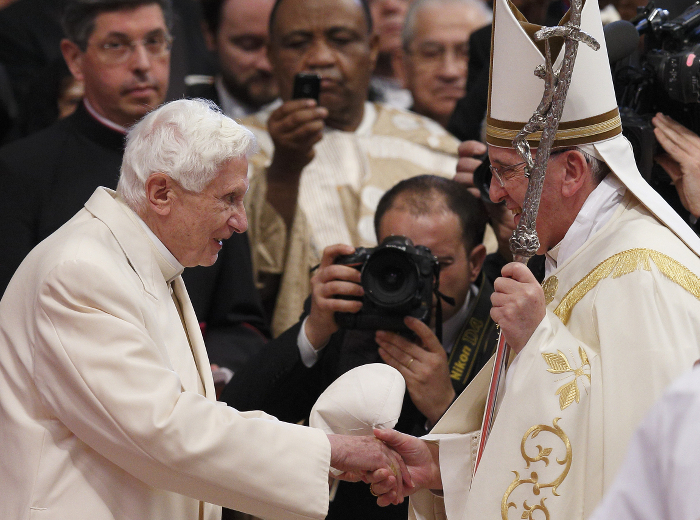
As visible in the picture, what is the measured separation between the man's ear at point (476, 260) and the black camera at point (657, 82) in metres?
0.62

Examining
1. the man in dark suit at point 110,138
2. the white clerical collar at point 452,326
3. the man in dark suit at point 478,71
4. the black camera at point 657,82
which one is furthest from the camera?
the man in dark suit at point 478,71

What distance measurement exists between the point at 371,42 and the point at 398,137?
1.61 feet

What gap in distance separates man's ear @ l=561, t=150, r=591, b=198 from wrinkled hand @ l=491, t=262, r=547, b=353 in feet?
0.83

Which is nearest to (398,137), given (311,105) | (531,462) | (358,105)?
(358,105)

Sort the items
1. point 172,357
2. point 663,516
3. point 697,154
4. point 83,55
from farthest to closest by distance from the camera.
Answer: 1. point 83,55
2. point 697,154
3. point 172,357
4. point 663,516

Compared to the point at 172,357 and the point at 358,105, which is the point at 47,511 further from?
the point at 358,105

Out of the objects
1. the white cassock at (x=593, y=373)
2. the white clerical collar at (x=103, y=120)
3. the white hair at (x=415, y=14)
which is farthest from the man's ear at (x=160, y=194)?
the white hair at (x=415, y=14)

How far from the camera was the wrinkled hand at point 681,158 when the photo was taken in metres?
3.08

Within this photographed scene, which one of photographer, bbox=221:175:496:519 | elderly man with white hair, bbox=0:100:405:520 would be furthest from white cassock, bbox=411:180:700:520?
photographer, bbox=221:175:496:519

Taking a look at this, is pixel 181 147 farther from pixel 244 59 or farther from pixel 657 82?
pixel 244 59

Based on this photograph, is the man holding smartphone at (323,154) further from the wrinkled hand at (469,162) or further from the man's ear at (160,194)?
the man's ear at (160,194)

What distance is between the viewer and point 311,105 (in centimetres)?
405

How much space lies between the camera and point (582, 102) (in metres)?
2.66

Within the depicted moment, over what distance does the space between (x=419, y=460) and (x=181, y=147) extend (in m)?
1.12
